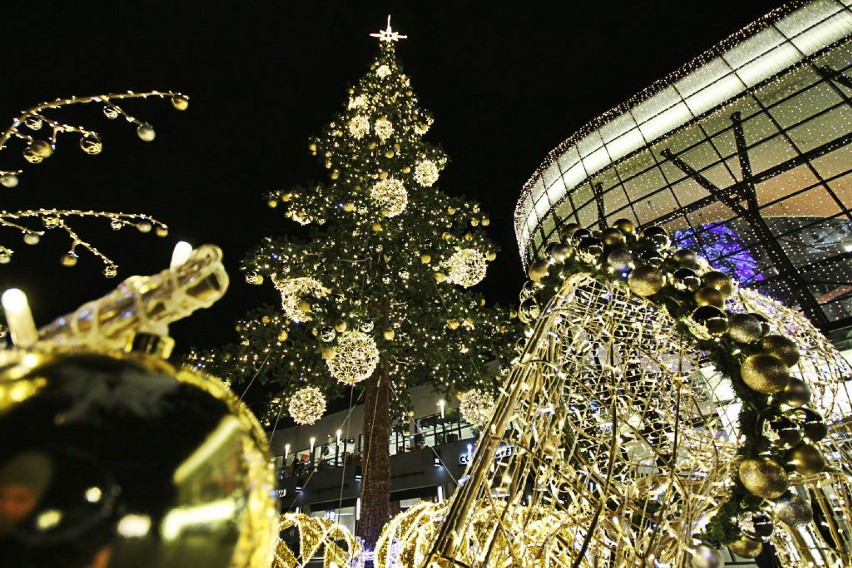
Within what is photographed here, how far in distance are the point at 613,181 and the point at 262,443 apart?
689 inches

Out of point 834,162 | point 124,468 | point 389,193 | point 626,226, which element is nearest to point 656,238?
point 626,226

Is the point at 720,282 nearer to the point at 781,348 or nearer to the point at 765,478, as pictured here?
the point at 781,348

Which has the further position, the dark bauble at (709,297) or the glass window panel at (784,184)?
the glass window panel at (784,184)

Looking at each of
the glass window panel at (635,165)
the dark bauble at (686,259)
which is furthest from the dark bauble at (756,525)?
the glass window panel at (635,165)

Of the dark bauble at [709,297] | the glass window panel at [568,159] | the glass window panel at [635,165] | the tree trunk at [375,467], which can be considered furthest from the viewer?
the glass window panel at [568,159]

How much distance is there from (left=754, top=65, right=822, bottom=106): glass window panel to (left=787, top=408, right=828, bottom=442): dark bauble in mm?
16597

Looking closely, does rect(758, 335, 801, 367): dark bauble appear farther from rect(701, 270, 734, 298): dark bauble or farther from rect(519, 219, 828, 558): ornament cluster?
rect(701, 270, 734, 298): dark bauble

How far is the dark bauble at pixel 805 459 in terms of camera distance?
1132mm

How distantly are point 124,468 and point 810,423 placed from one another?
1.63m

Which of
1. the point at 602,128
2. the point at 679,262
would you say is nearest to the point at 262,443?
the point at 679,262

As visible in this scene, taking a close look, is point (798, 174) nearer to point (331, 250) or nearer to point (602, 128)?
point (602, 128)

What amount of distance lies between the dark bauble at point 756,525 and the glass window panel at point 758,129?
1603 centimetres

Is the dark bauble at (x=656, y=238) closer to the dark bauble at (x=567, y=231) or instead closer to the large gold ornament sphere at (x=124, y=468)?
the dark bauble at (x=567, y=231)

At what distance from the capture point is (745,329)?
1.33m
